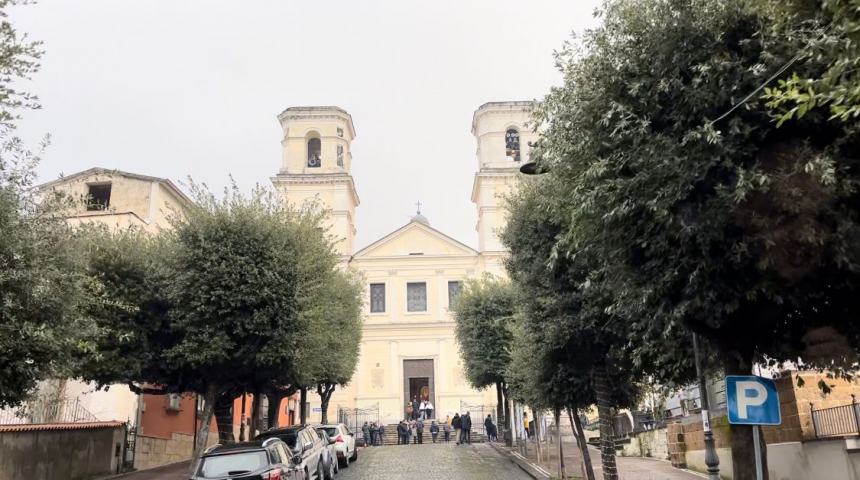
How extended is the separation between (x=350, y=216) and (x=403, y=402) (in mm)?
13557

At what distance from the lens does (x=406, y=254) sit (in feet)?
163

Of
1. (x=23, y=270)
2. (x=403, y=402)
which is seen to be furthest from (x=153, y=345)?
(x=403, y=402)

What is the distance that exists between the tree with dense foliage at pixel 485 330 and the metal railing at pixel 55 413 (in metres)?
14.3

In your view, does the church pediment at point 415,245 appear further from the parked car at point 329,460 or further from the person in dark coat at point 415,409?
the parked car at point 329,460

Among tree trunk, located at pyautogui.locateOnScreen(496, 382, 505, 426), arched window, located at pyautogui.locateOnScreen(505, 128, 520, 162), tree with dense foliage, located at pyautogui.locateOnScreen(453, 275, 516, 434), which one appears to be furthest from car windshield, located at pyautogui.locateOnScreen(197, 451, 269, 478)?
arched window, located at pyautogui.locateOnScreen(505, 128, 520, 162)

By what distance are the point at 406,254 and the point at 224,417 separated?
99.2 ft

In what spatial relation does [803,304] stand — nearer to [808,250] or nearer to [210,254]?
[808,250]

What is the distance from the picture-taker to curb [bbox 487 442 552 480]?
60.5 feet

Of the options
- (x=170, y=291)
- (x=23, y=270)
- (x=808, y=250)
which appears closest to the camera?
(x=808, y=250)

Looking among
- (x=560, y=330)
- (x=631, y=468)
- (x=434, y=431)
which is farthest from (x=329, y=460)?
(x=434, y=431)

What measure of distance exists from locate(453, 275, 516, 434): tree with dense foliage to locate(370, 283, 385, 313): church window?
19.0 meters

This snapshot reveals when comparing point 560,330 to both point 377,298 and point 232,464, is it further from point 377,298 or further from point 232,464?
point 377,298

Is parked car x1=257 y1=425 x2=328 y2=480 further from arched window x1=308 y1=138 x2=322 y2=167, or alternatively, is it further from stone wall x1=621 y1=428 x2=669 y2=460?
arched window x1=308 y1=138 x2=322 y2=167

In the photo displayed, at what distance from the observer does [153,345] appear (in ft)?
56.2
